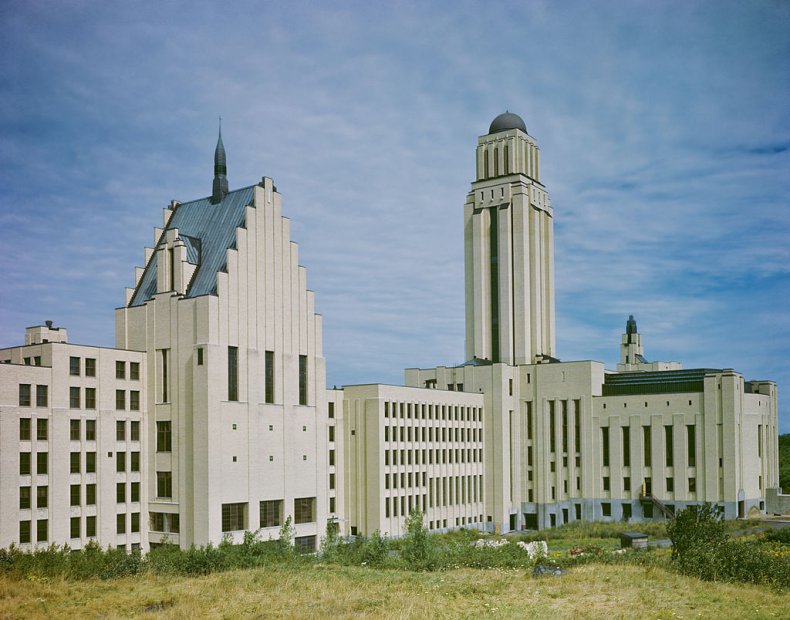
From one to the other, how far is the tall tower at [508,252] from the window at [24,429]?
62141mm

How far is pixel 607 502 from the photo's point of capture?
95500 millimetres

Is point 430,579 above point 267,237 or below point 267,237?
below

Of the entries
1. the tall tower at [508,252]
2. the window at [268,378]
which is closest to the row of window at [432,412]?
the tall tower at [508,252]

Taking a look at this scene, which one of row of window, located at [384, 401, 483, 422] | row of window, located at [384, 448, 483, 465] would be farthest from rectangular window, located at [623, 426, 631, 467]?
row of window, located at [384, 401, 483, 422]

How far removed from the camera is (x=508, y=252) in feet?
344

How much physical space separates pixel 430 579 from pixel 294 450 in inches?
1120

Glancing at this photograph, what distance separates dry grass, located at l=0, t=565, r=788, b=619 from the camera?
30.9 meters

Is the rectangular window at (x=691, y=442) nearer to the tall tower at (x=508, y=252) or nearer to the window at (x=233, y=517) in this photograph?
the tall tower at (x=508, y=252)

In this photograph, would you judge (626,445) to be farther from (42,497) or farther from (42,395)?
(42,395)

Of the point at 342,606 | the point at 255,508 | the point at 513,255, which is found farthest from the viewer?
the point at 513,255

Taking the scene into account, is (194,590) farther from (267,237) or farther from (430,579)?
(267,237)

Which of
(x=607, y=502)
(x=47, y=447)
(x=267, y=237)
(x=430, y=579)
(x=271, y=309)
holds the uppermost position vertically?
(x=267, y=237)

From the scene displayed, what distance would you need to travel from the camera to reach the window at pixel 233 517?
60688 millimetres

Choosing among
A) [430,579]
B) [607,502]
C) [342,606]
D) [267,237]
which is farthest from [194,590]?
[607,502]
